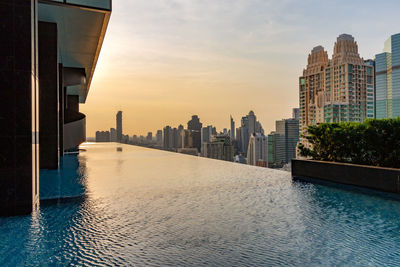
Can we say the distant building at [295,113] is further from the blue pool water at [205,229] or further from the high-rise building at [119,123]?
the blue pool water at [205,229]

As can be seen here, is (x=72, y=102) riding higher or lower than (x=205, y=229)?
higher

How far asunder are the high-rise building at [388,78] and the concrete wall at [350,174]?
6188 cm

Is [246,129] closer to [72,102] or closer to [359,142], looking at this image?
[72,102]

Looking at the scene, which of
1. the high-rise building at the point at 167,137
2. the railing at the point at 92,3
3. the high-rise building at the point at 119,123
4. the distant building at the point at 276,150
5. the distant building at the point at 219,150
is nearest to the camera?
the railing at the point at 92,3

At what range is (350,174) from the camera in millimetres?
6488

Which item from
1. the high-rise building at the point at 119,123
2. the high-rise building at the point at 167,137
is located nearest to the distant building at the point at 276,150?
the high-rise building at the point at 167,137

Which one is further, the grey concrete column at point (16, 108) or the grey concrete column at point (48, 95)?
the grey concrete column at point (48, 95)

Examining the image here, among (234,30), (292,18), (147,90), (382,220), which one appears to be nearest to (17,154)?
(382,220)

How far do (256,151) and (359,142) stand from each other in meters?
74.0

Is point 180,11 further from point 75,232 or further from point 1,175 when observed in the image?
point 75,232

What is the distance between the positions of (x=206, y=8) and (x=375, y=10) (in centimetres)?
626

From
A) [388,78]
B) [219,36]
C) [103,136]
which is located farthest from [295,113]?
[219,36]

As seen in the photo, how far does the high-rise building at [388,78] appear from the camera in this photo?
61.5 m

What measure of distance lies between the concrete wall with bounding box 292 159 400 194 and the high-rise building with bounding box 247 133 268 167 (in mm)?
68690
